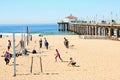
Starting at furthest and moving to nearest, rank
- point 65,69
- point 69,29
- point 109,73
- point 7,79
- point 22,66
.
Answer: point 69,29 < point 22,66 < point 65,69 < point 109,73 < point 7,79

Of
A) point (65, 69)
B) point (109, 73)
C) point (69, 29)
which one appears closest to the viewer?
point (109, 73)

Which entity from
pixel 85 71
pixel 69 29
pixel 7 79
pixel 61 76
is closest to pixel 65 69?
pixel 85 71

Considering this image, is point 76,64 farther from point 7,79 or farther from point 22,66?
point 7,79

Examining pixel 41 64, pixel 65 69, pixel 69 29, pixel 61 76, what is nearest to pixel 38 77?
pixel 61 76

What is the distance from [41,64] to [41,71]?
240 centimetres

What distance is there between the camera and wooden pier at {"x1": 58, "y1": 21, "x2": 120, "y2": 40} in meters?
44.4

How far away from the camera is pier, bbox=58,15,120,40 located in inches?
1750

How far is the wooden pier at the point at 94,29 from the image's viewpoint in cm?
4437

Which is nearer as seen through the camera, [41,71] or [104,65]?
[41,71]

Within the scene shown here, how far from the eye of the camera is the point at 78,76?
1330 cm

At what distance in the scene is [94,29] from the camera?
2309 inches

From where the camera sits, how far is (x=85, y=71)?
48.3 ft

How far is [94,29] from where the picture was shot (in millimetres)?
58656

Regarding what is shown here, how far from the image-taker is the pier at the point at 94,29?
44.5m
